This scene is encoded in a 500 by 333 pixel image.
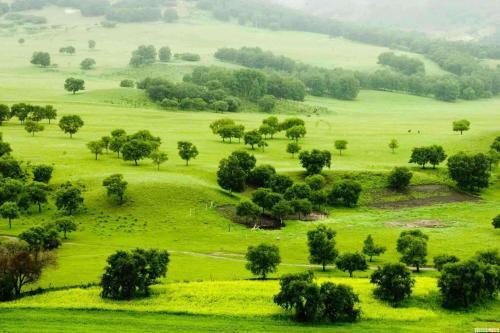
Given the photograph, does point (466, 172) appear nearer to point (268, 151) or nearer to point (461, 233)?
point (461, 233)

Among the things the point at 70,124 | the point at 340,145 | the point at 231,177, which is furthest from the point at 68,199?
the point at 340,145

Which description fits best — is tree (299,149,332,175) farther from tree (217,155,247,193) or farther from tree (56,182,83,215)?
tree (56,182,83,215)

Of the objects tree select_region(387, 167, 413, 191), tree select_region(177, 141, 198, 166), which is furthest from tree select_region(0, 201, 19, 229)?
tree select_region(387, 167, 413, 191)

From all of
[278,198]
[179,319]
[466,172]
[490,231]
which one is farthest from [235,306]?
[466,172]

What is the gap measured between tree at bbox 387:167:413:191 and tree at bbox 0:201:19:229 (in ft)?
271

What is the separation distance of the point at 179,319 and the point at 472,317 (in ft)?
121

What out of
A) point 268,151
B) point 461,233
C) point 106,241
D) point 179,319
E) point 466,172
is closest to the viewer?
point 179,319

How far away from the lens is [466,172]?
15725 cm

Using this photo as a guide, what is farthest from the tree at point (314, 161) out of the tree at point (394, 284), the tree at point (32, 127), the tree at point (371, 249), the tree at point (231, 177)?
the tree at point (32, 127)

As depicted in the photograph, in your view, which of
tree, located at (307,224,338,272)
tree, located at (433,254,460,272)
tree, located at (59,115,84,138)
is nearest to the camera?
tree, located at (433,254,460,272)

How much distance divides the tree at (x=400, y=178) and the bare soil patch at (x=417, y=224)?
19.6 metres

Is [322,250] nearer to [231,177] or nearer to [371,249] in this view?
[371,249]

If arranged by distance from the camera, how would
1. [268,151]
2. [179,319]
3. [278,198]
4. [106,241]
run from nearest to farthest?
[179,319]
[106,241]
[278,198]
[268,151]

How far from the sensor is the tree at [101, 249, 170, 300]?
299ft
